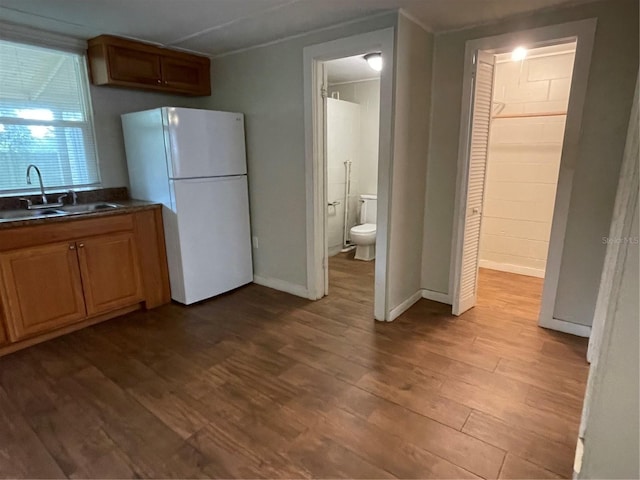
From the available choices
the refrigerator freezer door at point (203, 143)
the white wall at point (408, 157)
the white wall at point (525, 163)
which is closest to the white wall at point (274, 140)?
the refrigerator freezer door at point (203, 143)

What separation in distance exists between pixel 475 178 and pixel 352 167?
7.16ft

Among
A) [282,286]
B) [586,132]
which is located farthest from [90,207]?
[586,132]

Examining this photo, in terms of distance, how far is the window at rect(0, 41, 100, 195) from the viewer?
Answer: 2729 mm

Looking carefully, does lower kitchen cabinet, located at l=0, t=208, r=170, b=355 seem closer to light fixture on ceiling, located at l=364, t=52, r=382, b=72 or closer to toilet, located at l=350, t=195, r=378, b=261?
toilet, located at l=350, t=195, r=378, b=261

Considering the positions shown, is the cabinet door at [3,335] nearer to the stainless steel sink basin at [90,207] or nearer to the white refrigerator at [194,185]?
the stainless steel sink basin at [90,207]

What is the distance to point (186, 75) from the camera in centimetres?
336

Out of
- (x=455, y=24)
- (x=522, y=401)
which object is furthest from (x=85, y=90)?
(x=522, y=401)

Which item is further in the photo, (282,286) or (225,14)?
(282,286)

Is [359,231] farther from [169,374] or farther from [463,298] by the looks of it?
[169,374]

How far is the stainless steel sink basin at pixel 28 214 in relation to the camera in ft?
8.04

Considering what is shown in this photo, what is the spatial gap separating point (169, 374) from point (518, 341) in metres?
2.36

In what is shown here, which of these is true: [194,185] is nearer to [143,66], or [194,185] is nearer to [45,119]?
[143,66]

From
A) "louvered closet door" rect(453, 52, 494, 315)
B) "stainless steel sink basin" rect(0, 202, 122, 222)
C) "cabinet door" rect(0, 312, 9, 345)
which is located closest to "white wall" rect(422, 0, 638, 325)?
"louvered closet door" rect(453, 52, 494, 315)

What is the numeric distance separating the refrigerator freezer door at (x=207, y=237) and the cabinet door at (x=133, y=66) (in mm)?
936
